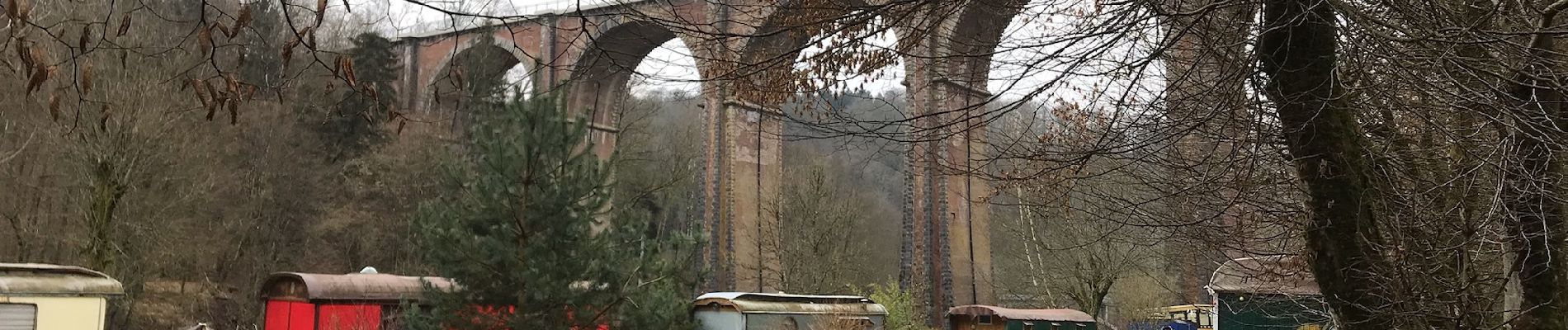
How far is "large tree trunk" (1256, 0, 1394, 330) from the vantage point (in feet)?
14.7

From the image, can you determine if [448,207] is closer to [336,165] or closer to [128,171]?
[128,171]

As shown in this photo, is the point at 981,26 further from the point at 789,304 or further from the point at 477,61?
the point at 477,61

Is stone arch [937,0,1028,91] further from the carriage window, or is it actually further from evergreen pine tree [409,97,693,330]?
the carriage window

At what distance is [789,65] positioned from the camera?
5254 millimetres

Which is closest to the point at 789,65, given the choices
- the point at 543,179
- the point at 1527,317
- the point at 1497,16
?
the point at 1497,16

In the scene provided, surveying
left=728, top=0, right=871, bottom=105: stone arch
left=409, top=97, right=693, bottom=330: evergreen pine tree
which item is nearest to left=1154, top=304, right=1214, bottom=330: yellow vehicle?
left=409, top=97, right=693, bottom=330: evergreen pine tree

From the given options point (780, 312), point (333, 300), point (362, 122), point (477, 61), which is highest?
point (477, 61)

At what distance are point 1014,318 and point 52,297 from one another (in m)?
14.4

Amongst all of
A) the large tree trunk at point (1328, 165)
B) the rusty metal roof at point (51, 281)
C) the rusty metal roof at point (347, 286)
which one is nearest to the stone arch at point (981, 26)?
the large tree trunk at point (1328, 165)

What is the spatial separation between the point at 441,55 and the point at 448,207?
2141 cm

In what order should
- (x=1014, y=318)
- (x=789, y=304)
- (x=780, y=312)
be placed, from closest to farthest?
(x=780, y=312) → (x=789, y=304) → (x=1014, y=318)

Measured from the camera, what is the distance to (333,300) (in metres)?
15.1

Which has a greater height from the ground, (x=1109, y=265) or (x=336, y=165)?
(x=336, y=165)

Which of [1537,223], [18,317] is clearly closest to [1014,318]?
[18,317]
